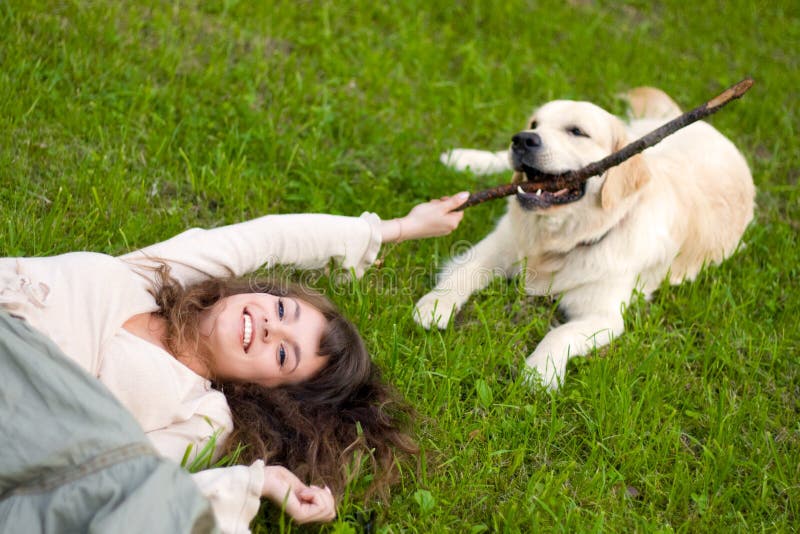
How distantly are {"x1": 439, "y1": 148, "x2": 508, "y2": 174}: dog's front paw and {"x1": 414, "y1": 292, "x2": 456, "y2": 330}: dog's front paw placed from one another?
45.3 inches

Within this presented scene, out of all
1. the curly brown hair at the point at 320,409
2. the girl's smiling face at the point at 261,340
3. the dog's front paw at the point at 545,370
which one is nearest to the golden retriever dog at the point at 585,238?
the dog's front paw at the point at 545,370

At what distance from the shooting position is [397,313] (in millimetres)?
3152

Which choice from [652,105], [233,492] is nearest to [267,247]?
[233,492]

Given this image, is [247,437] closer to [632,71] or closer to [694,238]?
[694,238]

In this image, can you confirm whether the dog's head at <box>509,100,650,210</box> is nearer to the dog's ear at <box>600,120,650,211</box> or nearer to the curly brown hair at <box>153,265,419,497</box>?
the dog's ear at <box>600,120,650,211</box>

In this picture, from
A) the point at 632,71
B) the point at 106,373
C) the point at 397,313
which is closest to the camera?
the point at 106,373

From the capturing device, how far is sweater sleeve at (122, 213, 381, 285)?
2.71m

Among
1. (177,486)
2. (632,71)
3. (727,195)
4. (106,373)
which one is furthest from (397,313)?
(632,71)

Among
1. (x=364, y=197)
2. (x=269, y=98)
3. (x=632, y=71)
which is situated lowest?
(x=632, y=71)

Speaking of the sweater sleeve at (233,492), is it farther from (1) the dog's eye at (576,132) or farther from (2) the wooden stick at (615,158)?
(1) the dog's eye at (576,132)

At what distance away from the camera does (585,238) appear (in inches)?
134

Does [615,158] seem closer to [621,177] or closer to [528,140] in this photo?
[621,177]

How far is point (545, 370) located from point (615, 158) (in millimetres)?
885

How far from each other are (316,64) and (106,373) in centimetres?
279
